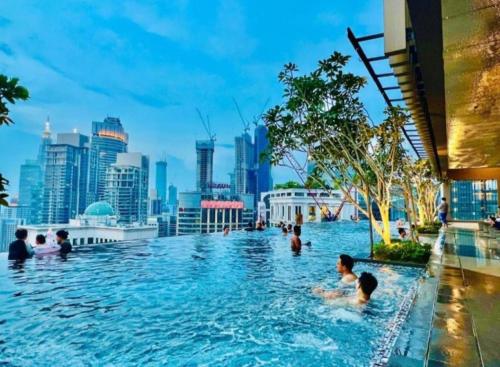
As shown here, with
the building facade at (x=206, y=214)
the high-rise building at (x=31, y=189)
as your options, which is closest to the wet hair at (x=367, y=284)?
the building facade at (x=206, y=214)

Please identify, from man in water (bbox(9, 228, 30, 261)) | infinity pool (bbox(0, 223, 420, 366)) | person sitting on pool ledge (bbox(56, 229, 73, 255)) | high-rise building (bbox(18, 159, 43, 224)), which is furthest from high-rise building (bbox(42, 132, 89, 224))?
infinity pool (bbox(0, 223, 420, 366))

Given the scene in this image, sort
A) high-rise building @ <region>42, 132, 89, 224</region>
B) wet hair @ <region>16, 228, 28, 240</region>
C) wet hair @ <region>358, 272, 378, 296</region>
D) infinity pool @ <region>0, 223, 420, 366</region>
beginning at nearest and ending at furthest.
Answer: infinity pool @ <region>0, 223, 420, 366</region> → wet hair @ <region>358, 272, 378, 296</region> → wet hair @ <region>16, 228, 28, 240</region> → high-rise building @ <region>42, 132, 89, 224</region>

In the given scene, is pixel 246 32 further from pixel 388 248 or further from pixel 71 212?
pixel 388 248

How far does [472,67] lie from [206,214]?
110 meters

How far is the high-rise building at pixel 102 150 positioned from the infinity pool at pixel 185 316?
151 meters

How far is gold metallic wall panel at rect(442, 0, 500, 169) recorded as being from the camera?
8.89 ft

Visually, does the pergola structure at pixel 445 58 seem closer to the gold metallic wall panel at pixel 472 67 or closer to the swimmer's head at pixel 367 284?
the gold metallic wall panel at pixel 472 67

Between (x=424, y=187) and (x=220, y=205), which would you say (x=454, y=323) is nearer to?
(x=424, y=187)

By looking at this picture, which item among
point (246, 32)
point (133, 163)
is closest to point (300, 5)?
point (246, 32)

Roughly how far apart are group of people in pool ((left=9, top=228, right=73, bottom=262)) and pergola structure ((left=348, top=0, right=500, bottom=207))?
9.62 metres

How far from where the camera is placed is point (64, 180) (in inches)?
4828

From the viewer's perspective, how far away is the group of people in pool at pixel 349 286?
4.95 m

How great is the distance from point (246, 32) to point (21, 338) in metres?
177

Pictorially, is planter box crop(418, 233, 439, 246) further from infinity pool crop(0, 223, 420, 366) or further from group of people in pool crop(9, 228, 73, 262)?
group of people in pool crop(9, 228, 73, 262)
